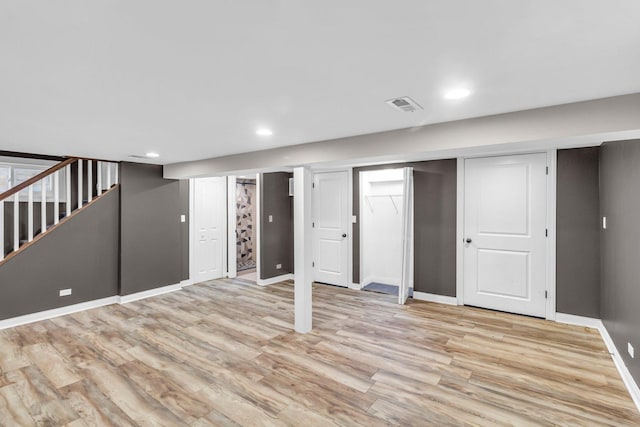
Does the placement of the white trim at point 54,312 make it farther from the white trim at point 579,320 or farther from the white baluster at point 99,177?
the white trim at point 579,320

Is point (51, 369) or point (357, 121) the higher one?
point (357, 121)

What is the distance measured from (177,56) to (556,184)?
4.17 metres

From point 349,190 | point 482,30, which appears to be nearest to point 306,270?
point 349,190

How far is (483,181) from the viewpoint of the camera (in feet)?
13.7

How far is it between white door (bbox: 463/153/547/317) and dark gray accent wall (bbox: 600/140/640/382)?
0.61 meters

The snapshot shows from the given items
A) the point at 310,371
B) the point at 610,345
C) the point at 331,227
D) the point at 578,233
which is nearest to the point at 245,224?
the point at 331,227

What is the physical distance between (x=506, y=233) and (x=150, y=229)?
5275 mm

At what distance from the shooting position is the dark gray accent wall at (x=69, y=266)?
3848 millimetres

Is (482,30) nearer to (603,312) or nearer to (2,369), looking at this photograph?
(603,312)

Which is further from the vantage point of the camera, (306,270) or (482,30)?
(306,270)

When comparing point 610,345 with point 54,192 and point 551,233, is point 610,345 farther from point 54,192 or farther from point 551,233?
point 54,192

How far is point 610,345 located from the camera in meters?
3.02

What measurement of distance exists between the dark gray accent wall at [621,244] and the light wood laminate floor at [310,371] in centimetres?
37

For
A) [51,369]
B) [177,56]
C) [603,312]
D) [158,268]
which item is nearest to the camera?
[177,56]
